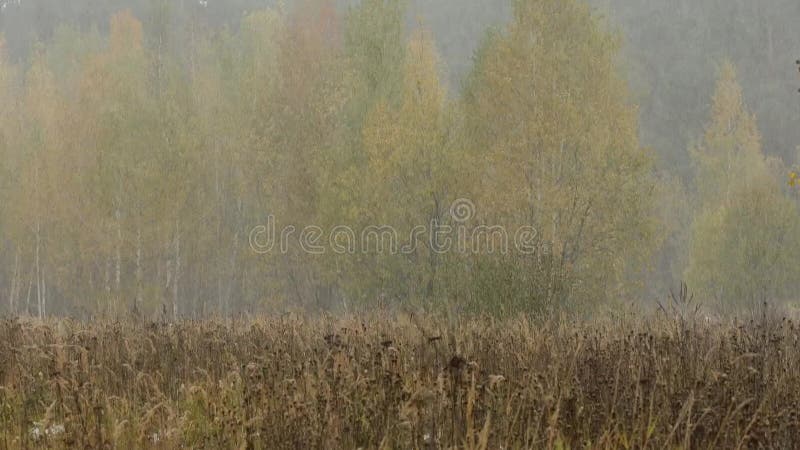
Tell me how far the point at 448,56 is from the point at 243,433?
5577 centimetres

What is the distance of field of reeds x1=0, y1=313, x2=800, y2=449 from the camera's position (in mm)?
3568

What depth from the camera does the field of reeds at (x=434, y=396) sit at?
357cm

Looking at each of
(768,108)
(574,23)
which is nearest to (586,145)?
(574,23)

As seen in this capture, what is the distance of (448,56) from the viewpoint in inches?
2272

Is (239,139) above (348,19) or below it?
below

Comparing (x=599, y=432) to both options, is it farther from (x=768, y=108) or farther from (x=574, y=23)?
(x=768, y=108)

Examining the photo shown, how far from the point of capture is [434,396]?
3412 millimetres

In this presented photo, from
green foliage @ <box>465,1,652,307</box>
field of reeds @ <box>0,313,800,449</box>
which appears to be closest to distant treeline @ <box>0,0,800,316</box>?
green foliage @ <box>465,1,652,307</box>

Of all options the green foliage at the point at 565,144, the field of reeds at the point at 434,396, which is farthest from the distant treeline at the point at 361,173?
the field of reeds at the point at 434,396
